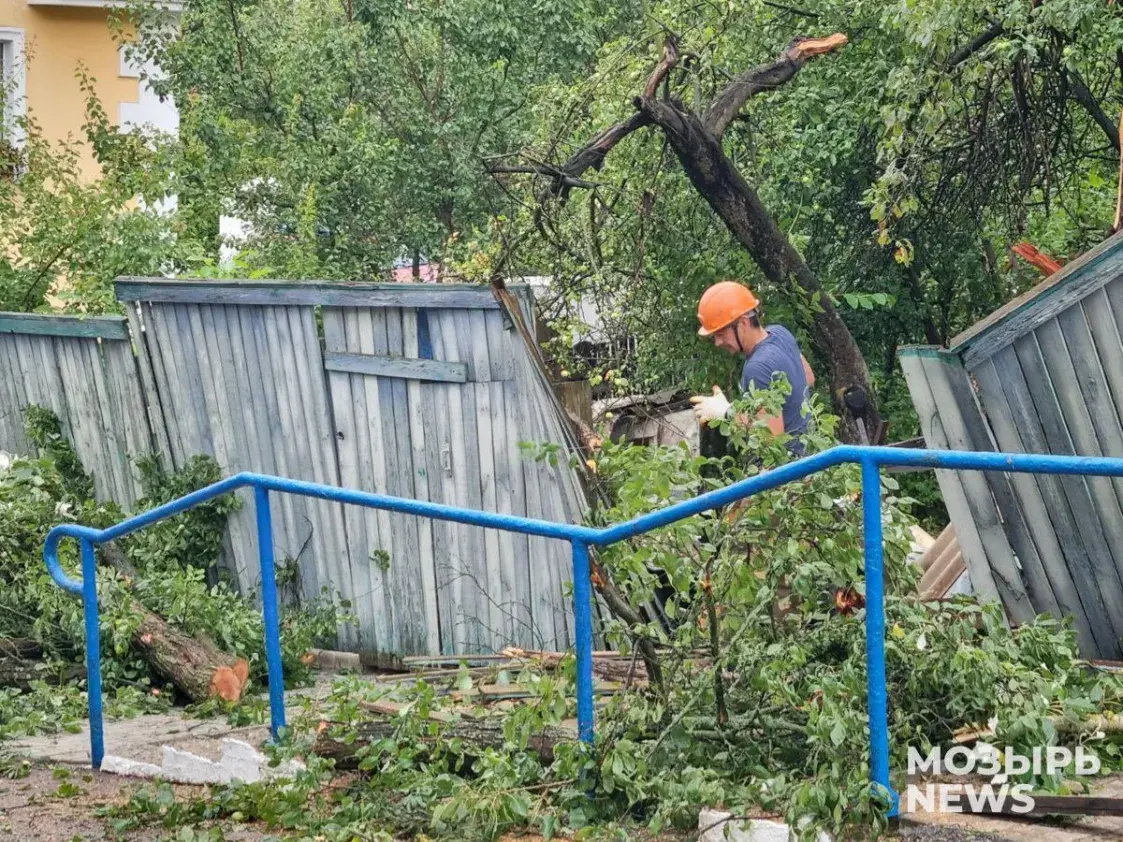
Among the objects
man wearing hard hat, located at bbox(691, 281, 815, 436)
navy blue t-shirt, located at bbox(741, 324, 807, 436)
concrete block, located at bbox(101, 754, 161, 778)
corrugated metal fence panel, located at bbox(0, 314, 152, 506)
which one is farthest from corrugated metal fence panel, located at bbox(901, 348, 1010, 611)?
corrugated metal fence panel, located at bbox(0, 314, 152, 506)

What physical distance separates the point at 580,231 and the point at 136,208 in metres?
4.24

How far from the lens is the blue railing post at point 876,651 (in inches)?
127

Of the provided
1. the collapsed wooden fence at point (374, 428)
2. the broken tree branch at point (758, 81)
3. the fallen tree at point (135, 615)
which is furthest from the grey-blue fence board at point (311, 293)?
the broken tree branch at point (758, 81)

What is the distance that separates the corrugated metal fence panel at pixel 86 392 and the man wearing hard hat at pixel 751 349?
3978 millimetres

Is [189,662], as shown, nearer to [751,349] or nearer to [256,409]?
[256,409]

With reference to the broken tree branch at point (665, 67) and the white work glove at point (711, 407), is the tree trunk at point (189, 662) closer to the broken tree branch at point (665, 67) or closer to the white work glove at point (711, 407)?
the white work glove at point (711, 407)

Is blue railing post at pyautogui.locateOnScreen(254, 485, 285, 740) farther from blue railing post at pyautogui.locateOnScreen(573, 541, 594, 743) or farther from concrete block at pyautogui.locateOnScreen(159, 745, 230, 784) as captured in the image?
blue railing post at pyautogui.locateOnScreen(573, 541, 594, 743)

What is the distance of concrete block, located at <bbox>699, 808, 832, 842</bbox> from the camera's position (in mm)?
3375

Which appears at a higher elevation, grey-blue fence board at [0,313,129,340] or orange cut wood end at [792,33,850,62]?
orange cut wood end at [792,33,850,62]

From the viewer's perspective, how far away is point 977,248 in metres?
10.4

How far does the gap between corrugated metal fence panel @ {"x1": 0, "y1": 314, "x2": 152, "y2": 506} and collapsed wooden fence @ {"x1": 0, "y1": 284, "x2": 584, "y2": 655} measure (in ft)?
0.10

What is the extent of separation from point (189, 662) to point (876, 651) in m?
4.75

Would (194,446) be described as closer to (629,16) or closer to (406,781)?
(406,781)

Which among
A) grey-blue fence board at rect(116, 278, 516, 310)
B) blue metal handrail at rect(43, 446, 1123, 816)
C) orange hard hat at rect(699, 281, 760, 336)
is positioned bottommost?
blue metal handrail at rect(43, 446, 1123, 816)
